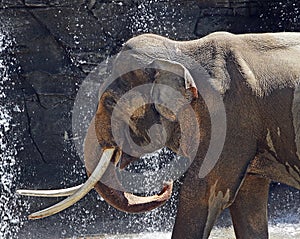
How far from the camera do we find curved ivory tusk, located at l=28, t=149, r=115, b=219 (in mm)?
4492

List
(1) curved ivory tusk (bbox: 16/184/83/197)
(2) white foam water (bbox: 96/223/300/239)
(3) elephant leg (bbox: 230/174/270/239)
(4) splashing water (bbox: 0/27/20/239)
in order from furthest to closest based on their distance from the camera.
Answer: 1. (4) splashing water (bbox: 0/27/20/239)
2. (2) white foam water (bbox: 96/223/300/239)
3. (3) elephant leg (bbox: 230/174/270/239)
4. (1) curved ivory tusk (bbox: 16/184/83/197)

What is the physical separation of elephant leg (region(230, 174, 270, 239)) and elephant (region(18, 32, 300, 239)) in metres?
0.22

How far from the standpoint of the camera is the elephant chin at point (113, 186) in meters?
4.66

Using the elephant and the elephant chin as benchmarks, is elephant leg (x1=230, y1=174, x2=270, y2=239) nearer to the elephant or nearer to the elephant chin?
the elephant

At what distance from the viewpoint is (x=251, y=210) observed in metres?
4.92

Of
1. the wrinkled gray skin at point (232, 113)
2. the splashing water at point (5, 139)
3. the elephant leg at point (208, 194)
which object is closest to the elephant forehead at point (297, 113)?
the wrinkled gray skin at point (232, 113)

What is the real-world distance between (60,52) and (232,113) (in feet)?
16.0

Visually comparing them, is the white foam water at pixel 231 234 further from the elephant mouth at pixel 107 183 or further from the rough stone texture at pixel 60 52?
the elephant mouth at pixel 107 183

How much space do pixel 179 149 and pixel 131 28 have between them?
4.85 metres

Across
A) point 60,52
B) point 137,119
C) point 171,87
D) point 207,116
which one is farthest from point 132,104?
point 60,52

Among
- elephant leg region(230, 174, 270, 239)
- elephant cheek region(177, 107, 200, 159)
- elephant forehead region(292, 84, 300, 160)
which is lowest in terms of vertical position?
elephant leg region(230, 174, 270, 239)

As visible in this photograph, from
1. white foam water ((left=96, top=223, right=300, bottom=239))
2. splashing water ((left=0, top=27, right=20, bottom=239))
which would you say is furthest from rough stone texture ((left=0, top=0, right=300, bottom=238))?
white foam water ((left=96, top=223, right=300, bottom=239))

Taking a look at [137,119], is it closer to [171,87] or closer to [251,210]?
[171,87]

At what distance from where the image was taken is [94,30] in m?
9.27
